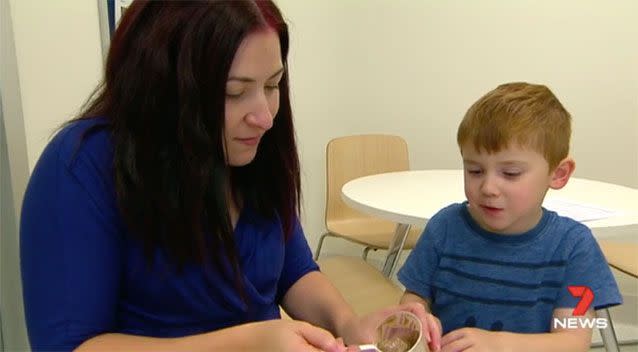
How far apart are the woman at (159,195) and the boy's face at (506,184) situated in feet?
0.89

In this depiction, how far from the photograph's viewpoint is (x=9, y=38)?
146 cm

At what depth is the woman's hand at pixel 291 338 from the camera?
0.75 metres

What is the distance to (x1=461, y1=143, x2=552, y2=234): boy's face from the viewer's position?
1040 millimetres

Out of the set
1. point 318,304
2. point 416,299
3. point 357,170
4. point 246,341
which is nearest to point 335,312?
point 318,304

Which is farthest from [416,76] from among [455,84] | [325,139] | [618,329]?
[618,329]

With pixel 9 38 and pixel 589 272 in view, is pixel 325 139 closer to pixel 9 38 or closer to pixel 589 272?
pixel 9 38

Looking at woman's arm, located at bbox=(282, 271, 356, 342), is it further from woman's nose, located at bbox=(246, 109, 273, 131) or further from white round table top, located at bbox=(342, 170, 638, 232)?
white round table top, located at bbox=(342, 170, 638, 232)

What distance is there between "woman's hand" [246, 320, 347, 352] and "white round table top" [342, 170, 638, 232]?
105 cm

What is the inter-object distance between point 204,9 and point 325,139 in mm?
2779

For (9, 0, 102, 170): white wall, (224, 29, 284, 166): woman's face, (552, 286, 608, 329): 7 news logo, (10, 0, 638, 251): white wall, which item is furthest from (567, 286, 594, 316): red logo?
(10, 0, 638, 251): white wall

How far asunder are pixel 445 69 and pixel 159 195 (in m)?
2.82

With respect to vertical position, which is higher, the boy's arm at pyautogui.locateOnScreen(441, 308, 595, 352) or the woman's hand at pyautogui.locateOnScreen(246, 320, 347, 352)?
the woman's hand at pyautogui.locateOnScreen(246, 320, 347, 352)

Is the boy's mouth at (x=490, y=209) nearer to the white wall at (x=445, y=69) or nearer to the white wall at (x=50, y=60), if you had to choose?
the white wall at (x=50, y=60)

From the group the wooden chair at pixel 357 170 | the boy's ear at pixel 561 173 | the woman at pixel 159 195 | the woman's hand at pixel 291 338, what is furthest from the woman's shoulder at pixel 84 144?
the wooden chair at pixel 357 170
